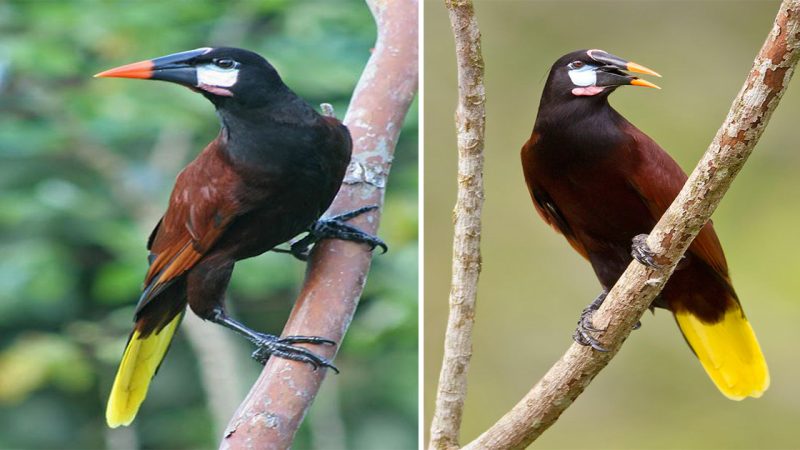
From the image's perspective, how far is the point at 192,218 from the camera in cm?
186

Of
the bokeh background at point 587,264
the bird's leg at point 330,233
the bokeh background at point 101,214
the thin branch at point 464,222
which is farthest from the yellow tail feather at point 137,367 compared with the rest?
the bokeh background at point 587,264

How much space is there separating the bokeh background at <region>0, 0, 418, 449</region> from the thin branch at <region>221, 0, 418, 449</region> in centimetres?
5

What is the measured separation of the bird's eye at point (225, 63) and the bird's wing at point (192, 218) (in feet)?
0.47

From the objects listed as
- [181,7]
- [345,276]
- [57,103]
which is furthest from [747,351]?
[57,103]

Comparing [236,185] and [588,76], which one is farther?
[236,185]

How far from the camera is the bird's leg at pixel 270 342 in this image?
1883 millimetres

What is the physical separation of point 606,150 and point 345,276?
0.56m

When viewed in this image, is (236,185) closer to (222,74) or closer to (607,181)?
(222,74)

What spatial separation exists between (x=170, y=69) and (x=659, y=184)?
34.7 inches

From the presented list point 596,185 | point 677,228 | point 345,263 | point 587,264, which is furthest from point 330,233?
point 587,264

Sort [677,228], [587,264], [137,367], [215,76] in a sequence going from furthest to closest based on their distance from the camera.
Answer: [587,264] < [137,367] < [215,76] < [677,228]

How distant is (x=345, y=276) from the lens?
196cm

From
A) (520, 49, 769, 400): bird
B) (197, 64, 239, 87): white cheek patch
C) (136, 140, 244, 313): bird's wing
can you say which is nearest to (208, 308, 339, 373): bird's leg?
(136, 140, 244, 313): bird's wing

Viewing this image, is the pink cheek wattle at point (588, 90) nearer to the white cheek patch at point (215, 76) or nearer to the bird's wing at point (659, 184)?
the bird's wing at point (659, 184)
